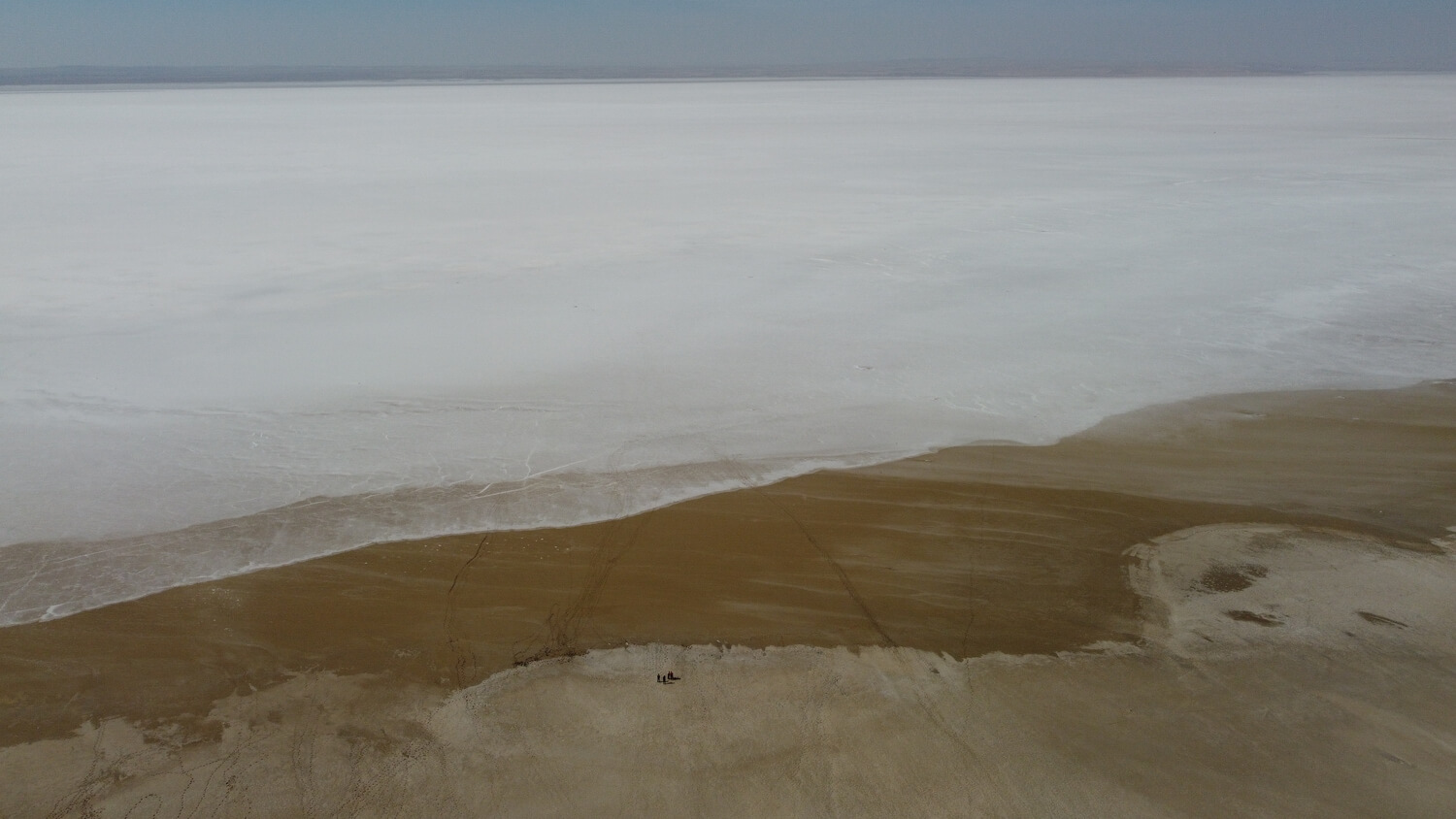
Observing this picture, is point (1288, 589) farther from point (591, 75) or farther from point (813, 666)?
point (591, 75)

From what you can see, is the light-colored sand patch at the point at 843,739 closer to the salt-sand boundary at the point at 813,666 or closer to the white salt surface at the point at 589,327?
the salt-sand boundary at the point at 813,666

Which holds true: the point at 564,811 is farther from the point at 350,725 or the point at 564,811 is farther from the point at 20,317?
the point at 20,317

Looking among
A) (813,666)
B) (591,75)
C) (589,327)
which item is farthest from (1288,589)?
(591,75)

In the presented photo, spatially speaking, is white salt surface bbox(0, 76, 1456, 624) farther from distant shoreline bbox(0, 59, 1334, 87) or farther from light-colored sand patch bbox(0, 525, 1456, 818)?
distant shoreline bbox(0, 59, 1334, 87)

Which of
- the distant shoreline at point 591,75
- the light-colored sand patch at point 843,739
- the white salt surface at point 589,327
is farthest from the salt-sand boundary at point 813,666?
the distant shoreline at point 591,75

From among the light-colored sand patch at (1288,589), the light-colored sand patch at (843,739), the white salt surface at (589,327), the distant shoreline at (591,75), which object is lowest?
the light-colored sand patch at (843,739)

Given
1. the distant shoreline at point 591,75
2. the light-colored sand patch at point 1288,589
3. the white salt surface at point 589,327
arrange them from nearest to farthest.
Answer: the light-colored sand patch at point 1288,589 → the white salt surface at point 589,327 → the distant shoreline at point 591,75
